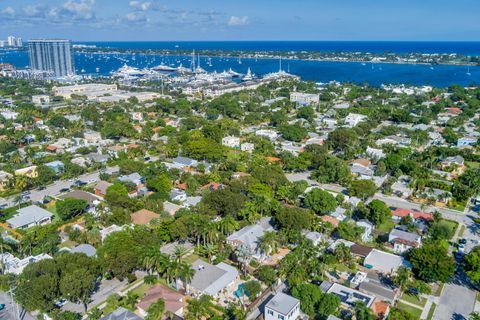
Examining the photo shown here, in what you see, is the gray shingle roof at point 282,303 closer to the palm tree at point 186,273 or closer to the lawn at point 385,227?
the palm tree at point 186,273

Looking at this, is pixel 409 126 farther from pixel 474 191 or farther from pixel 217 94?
pixel 217 94

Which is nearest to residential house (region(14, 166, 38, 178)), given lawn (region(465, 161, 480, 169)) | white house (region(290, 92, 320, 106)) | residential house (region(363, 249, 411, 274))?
residential house (region(363, 249, 411, 274))

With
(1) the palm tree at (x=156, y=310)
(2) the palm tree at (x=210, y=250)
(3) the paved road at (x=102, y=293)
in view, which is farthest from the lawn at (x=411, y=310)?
(3) the paved road at (x=102, y=293)

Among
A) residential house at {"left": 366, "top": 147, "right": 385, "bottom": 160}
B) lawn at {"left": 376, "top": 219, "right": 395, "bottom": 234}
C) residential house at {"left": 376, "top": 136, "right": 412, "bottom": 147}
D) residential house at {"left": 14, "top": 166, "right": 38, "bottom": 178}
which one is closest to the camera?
lawn at {"left": 376, "top": 219, "right": 395, "bottom": 234}

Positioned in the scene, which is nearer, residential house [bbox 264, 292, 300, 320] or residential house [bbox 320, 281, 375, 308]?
residential house [bbox 264, 292, 300, 320]

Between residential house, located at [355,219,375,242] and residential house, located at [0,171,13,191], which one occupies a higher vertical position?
residential house, located at [355,219,375,242]

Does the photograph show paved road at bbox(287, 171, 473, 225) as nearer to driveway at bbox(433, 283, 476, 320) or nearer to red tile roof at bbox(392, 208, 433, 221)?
red tile roof at bbox(392, 208, 433, 221)
